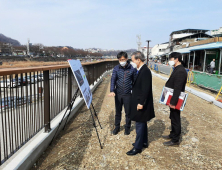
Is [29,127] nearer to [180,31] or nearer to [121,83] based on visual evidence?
Answer: [121,83]

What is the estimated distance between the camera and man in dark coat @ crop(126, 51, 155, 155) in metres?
2.75

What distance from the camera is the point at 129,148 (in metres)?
3.26

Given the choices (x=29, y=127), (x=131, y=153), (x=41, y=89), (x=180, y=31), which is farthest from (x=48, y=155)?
(x=180, y=31)

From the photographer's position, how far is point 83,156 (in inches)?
117

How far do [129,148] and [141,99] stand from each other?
1.14 m

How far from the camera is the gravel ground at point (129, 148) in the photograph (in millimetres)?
2766

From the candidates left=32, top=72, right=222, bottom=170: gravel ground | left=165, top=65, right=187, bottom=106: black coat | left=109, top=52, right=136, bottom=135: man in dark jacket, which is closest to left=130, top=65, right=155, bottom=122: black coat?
left=165, top=65, right=187, bottom=106: black coat

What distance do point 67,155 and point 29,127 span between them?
833 mm

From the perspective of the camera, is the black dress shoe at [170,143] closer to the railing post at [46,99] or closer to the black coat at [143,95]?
the black coat at [143,95]

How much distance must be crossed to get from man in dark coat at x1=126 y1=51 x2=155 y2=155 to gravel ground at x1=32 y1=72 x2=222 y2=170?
335 mm

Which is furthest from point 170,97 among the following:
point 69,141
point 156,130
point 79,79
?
point 69,141

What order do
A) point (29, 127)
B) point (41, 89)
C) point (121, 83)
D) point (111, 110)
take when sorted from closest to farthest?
point (29, 127)
point (41, 89)
point (121, 83)
point (111, 110)

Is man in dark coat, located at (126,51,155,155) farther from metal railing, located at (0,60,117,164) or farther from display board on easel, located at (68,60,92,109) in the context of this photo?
metal railing, located at (0,60,117,164)

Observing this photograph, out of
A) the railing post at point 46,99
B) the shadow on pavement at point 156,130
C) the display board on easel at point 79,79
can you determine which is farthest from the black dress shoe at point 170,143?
the railing post at point 46,99
